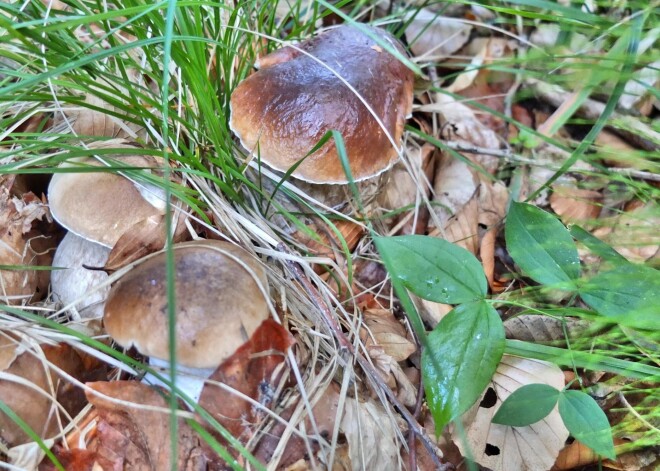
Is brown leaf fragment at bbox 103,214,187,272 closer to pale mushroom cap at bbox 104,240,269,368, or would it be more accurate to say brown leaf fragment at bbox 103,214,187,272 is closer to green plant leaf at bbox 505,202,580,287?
pale mushroom cap at bbox 104,240,269,368

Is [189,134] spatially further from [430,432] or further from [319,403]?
[430,432]

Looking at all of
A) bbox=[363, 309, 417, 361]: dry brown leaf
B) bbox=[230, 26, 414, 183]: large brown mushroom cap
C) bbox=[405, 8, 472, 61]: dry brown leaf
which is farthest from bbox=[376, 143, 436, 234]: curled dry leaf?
bbox=[405, 8, 472, 61]: dry brown leaf

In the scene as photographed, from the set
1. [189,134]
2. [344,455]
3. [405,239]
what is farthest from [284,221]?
[344,455]

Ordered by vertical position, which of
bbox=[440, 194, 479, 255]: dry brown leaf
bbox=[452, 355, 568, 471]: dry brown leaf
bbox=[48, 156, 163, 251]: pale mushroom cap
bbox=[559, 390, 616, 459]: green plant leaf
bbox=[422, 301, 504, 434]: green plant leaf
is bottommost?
bbox=[452, 355, 568, 471]: dry brown leaf

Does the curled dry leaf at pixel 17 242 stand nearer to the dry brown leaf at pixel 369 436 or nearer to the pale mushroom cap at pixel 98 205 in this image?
the pale mushroom cap at pixel 98 205

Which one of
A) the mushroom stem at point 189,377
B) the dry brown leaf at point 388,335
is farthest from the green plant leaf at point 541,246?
the mushroom stem at point 189,377

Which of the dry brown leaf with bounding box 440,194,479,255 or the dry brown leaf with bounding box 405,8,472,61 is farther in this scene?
the dry brown leaf with bounding box 405,8,472,61
